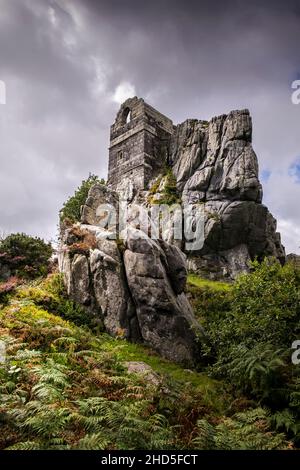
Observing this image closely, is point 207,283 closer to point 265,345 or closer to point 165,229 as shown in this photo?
point 165,229

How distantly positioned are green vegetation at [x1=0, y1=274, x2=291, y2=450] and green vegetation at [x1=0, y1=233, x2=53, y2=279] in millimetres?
6491

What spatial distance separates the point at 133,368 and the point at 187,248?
711 inches

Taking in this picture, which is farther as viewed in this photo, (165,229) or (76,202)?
(76,202)

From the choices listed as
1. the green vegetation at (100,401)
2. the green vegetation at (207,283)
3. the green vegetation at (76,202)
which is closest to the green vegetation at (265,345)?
the green vegetation at (100,401)

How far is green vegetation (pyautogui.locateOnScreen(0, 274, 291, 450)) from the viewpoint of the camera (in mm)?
5727

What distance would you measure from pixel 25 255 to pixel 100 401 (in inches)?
583

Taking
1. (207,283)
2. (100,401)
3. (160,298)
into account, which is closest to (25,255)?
(160,298)

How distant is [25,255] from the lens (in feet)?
66.6

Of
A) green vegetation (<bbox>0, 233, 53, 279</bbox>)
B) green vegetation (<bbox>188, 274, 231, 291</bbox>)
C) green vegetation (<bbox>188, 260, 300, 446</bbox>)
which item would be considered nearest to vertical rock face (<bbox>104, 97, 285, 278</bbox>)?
green vegetation (<bbox>188, 274, 231, 291</bbox>)

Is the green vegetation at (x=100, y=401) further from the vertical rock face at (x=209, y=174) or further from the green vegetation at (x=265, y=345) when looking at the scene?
the vertical rock face at (x=209, y=174)

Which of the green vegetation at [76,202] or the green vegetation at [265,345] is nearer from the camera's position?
the green vegetation at [265,345]

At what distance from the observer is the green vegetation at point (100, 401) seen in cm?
573

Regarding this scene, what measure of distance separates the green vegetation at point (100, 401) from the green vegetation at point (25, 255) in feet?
21.3
